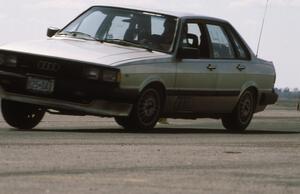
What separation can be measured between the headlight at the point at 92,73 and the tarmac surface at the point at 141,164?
69 centimetres

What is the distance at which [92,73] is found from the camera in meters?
12.4

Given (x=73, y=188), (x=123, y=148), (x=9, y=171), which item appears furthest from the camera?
(x=123, y=148)

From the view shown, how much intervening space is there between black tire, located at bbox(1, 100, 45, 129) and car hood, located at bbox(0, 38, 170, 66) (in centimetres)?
78

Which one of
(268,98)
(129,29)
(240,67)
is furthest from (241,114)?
(129,29)

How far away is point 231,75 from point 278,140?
209 centimetres

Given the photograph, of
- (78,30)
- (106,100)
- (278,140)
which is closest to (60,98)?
(106,100)

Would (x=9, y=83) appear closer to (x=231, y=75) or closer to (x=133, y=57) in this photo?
(x=133, y=57)

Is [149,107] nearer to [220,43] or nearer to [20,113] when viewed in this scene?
[20,113]

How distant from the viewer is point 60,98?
40.8 feet

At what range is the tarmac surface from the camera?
23.7 feet

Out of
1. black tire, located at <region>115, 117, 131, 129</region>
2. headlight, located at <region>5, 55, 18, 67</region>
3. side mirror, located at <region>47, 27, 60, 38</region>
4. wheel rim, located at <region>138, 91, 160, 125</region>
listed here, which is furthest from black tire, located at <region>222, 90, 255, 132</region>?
headlight, located at <region>5, 55, 18, 67</region>

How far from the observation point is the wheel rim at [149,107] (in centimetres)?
1295

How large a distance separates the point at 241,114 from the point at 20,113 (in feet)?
11.7

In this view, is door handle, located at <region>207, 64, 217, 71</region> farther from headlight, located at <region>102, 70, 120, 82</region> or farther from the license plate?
the license plate
